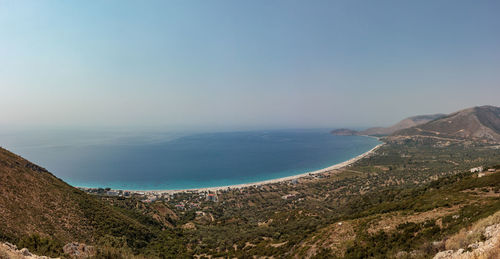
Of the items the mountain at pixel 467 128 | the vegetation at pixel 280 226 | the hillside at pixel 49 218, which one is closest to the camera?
the vegetation at pixel 280 226

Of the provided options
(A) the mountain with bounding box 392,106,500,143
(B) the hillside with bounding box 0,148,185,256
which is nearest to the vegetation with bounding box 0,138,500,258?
(B) the hillside with bounding box 0,148,185,256

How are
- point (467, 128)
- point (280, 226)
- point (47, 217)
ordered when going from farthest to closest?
point (467, 128) → point (280, 226) → point (47, 217)

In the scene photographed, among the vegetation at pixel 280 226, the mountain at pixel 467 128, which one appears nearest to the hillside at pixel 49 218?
the vegetation at pixel 280 226

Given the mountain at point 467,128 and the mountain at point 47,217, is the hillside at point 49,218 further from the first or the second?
the mountain at point 467,128

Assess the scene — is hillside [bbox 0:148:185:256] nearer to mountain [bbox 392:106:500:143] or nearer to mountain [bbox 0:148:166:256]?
mountain [bbox 0:148:166:256]

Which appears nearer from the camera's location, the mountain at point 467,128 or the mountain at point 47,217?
the mountain at point 47,217

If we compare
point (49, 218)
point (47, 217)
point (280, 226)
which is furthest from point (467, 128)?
point (47, 217)

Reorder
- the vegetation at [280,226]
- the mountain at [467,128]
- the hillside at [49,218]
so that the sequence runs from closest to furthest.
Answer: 1. the vegetation at [280,226]
2. the hillside at [49,218]
3. the mountain at [467,128]

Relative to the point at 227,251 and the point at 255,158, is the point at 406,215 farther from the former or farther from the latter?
the point at 255,158

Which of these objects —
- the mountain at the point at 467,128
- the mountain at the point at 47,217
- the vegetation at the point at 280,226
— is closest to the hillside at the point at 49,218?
the mountain at the point at 47,217

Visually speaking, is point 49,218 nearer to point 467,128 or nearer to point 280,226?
point 280,226
